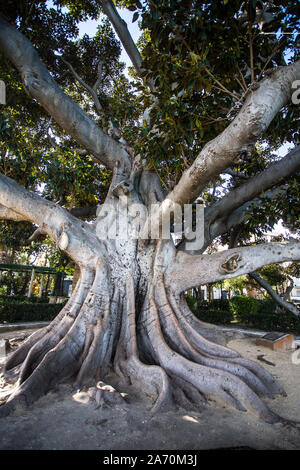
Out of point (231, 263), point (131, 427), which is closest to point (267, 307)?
point (231, 263)

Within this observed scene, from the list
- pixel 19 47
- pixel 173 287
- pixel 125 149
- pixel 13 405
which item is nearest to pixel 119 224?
pixel 173 287

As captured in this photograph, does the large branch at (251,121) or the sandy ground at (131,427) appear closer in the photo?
the sandy ground at (131,427)

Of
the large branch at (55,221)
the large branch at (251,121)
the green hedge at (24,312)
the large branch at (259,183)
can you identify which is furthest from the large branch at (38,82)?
the green hedge at (24,312)

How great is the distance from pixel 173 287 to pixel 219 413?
198 cm

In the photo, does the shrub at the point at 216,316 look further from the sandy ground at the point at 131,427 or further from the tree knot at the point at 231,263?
the sandy ground at the point at 131,427

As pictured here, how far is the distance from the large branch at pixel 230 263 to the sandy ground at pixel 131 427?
1.75 metres

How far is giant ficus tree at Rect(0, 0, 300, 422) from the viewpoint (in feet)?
10.1

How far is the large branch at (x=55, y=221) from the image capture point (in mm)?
4301

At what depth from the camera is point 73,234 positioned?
14.2 ft

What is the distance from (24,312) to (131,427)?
7.61 meters

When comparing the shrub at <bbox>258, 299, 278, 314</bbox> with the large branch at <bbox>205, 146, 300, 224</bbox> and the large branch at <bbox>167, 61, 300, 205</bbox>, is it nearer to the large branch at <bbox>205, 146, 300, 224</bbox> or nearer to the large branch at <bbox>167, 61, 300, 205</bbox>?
the large branch at <bbox>205, 146, 300, 224</bbox>

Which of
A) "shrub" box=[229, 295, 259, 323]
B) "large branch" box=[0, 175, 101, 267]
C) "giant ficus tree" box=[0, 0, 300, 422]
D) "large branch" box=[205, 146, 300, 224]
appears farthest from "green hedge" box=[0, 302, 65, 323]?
"shrub" box=[229, 295, 259, 323]

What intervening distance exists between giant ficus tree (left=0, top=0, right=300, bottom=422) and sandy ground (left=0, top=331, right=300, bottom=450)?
183mm

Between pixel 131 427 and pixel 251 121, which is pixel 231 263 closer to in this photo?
pixel 251 121
